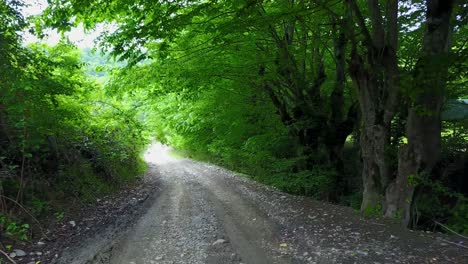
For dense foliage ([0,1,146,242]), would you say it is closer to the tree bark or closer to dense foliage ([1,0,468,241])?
dense foliage ([1,0,468,241])

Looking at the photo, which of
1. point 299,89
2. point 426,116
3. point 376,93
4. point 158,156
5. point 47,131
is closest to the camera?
point 426,116

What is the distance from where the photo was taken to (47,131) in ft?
25.8

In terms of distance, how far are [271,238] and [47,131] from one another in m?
5.51

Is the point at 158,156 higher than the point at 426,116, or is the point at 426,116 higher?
the point at 426,116

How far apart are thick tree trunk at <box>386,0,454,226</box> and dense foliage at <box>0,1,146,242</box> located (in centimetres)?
658

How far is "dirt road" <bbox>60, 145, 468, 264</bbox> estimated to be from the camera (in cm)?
509

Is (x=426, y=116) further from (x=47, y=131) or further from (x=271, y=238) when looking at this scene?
(x=47, y=131)

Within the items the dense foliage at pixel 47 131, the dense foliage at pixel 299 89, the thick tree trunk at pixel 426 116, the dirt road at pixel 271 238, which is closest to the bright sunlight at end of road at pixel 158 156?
the dense foliage at pixel 299 89

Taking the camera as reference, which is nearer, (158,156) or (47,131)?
(47,131)

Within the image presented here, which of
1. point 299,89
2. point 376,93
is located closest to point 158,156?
point 299,89

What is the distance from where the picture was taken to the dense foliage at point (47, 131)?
21.0 feet

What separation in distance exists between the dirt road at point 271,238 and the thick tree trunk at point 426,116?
0.82 metres

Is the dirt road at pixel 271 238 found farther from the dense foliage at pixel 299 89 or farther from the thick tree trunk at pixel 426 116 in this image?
the dense foliage at pixel 299 89

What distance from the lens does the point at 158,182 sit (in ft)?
47.3
